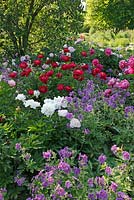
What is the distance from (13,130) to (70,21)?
391 centimetres

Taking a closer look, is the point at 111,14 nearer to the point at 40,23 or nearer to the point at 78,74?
the point at 40,23

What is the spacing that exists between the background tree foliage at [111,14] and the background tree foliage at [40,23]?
632 inches

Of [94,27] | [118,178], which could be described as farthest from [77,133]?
[94,27]

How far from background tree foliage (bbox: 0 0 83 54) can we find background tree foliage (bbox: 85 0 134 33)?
16.1 m

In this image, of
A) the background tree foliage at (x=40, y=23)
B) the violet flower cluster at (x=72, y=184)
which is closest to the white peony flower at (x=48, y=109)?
the violet flower cluster at (x=72, y=184)

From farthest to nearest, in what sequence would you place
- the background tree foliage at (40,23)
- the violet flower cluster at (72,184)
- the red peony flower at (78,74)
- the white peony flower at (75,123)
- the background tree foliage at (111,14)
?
the background tree foliage at (111,14), the background tree foliage at (40,23), the red peony flower at (78,74), the white peony flower at (75,123), the violet flower cluster at (72,184)

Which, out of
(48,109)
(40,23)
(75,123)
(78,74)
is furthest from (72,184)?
(40,23)

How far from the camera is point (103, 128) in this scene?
3.70m

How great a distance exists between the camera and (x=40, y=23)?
704 centimetres

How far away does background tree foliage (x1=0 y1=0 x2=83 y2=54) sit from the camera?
669cm

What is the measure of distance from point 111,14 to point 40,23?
1693 centimetres

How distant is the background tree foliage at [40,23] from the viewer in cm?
669

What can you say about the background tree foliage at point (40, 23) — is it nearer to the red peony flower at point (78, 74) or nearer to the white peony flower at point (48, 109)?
the red peony flower at point (78, 74)

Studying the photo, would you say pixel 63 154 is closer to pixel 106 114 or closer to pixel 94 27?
pixel 106 114
